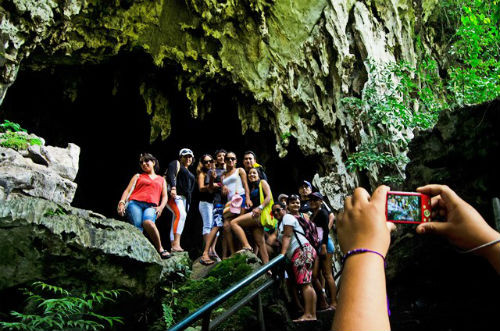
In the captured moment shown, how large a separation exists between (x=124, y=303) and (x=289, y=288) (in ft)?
8.62

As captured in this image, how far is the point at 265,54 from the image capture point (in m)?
11.0

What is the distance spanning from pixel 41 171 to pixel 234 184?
281 centimetres

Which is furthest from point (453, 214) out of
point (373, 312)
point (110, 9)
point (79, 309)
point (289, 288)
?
point (110, 9)

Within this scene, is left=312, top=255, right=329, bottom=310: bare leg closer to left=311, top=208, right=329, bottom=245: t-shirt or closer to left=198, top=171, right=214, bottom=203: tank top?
left=311, top=208, right=329, bottom=245: t-shirt

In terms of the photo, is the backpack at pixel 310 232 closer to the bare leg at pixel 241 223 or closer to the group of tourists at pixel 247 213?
the group of tourists at pixel 247 213

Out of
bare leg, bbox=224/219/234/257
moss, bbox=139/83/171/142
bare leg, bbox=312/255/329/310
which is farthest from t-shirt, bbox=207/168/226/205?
moss, bbox=139/83/171/142

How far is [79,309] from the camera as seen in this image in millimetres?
3535

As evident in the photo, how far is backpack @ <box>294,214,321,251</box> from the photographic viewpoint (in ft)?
17.1

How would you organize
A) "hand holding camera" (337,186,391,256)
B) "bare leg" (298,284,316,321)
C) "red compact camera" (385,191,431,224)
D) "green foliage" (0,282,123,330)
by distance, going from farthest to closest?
"bare leg" (298,284,316,321) < "green foliage" (0,282,123,330) < "red compact camera" (385,191,431,224) < "hand holding camera" (337,186,391,256)

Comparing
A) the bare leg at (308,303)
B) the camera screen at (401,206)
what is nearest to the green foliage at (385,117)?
the bare leg at (308,303)

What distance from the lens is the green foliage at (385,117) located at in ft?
33.9

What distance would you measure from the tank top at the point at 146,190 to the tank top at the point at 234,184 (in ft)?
3.61

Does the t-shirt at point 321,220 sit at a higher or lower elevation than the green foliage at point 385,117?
lower

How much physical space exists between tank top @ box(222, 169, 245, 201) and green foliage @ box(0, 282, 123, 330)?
2684 millimetres
